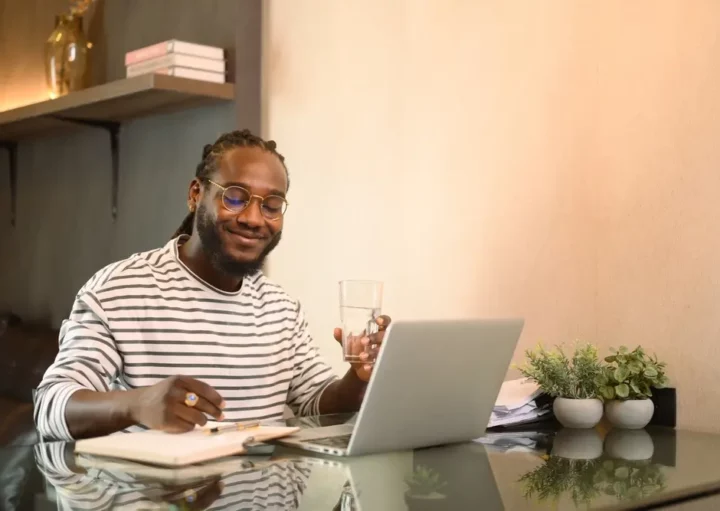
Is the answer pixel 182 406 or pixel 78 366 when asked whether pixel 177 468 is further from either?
pixel 78 366

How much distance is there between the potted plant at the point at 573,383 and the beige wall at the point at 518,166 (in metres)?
0.17

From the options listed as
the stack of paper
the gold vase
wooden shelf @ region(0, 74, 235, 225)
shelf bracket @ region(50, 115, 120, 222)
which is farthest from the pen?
the gold vase

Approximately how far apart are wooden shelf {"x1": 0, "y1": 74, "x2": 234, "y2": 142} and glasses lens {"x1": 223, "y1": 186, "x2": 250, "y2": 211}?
0.87 meters

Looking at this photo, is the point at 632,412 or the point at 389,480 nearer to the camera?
the point at 389,480

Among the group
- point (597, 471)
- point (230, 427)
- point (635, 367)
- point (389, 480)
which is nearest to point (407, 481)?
point (389, 480)

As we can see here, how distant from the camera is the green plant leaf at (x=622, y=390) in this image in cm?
162

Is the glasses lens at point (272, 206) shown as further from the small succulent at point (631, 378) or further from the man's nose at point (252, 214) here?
the small succulent at point (631, 378)

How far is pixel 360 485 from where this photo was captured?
3.34ft

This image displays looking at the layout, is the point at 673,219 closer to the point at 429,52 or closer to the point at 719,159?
the point at 719,159

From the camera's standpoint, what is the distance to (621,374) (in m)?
1.63

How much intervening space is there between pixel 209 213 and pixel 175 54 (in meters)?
0.90

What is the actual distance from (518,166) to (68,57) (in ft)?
6.57

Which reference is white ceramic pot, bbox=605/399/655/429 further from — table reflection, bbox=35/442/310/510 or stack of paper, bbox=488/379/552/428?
table reflection, bbox=35/442/310/510

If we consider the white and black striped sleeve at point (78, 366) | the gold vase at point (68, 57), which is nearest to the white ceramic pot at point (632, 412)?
the white and black striped sleeve at point (78, 366)
